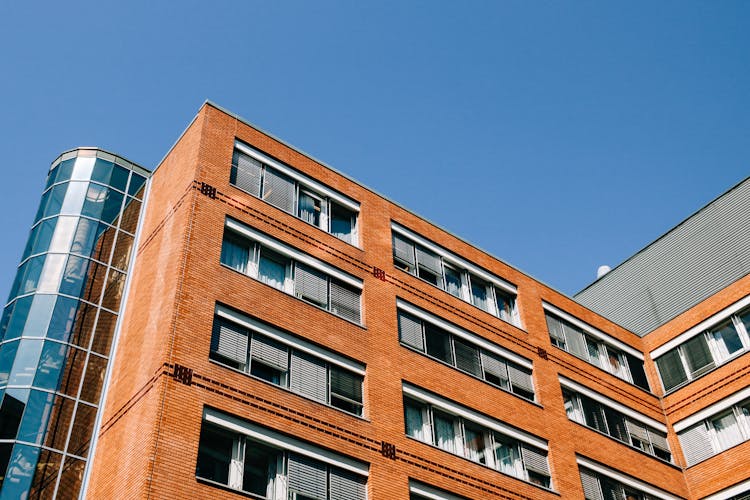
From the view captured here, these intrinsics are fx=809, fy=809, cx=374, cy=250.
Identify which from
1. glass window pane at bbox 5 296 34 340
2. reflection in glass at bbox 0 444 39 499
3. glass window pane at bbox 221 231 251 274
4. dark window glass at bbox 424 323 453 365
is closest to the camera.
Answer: reflection in glass at bbox 0 444 39 499

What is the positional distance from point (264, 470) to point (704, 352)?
837 inches

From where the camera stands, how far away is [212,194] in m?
24.4

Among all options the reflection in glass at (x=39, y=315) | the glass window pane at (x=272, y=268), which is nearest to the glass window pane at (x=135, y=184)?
the reflection in glass at (x=39, y=315)

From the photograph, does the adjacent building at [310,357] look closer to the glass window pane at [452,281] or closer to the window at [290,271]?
the window at [290,271]

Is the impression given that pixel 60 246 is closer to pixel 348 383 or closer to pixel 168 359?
pixel 168 359

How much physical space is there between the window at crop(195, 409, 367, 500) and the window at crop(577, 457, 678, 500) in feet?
33.9

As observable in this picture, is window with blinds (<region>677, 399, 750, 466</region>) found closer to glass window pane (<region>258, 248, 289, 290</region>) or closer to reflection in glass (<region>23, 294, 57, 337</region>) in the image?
glass window pane (<region>258, 248, 289, 290</region>)

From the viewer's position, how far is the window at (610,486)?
2856 centimetres

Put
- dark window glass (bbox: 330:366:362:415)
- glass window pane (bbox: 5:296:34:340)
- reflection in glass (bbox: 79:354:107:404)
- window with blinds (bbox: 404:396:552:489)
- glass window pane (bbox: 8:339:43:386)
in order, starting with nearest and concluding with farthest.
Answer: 1. glass window pane (bbox: 8:339:43:386)
2. reflection in glass (bbox: 79:354:107:404)
3. dark window glass (bbox: 330:366:362:415)
4. glass window pane (bbox: 5:296:34:340)
5. window with blinds (bbox: 404:396:552:489)

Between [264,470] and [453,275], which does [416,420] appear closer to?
[264,470]

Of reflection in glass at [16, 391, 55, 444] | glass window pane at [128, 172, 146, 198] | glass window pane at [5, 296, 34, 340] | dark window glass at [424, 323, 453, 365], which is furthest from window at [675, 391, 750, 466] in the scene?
glass window pane at [5, 296, 34, 340]

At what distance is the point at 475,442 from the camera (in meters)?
26.5

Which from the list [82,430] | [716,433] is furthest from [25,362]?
[716,433]

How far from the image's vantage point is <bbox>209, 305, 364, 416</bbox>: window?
21906 mm
